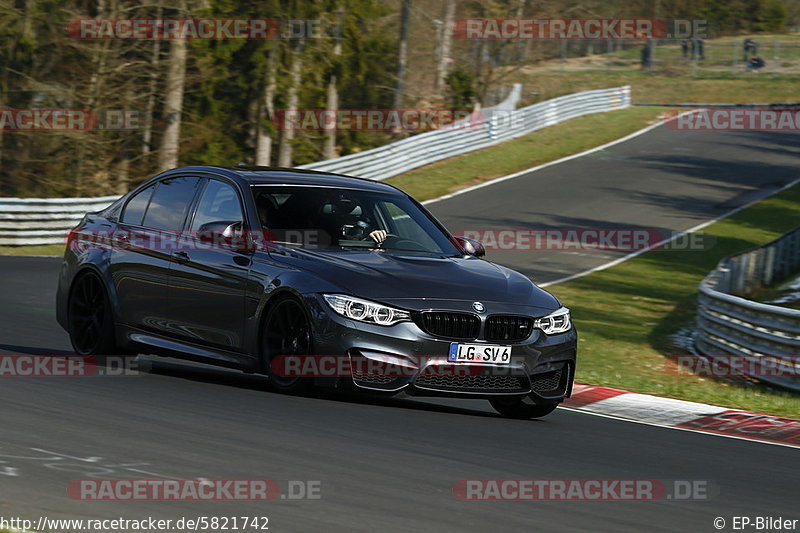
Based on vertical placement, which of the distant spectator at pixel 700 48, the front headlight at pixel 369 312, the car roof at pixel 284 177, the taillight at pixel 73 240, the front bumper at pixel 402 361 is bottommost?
the front bumper at pixel 402 361

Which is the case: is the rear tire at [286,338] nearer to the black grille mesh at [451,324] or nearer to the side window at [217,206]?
A: the black grille mesh at [451,324]

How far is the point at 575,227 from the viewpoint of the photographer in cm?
2789

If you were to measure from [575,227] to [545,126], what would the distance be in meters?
16.4

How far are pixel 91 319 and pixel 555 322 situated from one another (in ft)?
12.8

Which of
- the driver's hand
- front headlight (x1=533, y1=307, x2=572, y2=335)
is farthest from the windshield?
front headlight (x1=533, y1=307, x2=572, y2=335)

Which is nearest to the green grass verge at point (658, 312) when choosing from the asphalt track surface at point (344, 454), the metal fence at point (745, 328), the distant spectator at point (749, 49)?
the metal fence at point (745, 328)

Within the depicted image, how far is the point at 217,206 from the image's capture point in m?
9.48

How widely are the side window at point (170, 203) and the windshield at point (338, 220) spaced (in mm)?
762

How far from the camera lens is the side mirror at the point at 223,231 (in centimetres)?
894

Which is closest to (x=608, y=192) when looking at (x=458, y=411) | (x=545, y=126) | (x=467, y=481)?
(x=545, y=126)

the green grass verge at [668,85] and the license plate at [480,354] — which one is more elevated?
the green grass verge at [668,85]

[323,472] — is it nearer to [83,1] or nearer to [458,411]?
[458,411]

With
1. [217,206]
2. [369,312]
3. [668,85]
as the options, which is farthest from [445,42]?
[369,312]

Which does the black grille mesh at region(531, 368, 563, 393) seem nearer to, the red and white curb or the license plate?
the license plate
